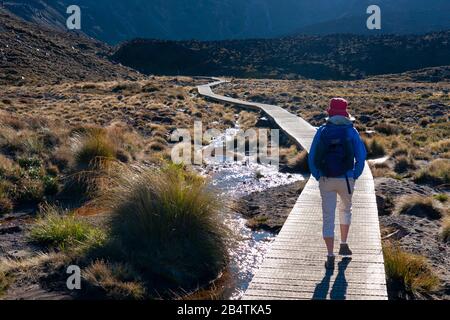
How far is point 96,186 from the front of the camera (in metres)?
12.5

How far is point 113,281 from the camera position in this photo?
7238 mm

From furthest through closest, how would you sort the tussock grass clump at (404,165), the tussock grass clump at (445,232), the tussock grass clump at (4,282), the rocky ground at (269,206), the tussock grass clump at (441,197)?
the tussock grass clump at (404,165) < the tussock grass clump at (441,197) < the rocky ground at (269,206) < the tussock grass clump at (445,232) < the tussock grass clump at (4,282)

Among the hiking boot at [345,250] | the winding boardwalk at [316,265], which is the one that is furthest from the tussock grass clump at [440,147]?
the hiking boot at [345,250]

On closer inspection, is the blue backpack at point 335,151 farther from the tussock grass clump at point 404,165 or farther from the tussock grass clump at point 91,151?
the tussock grass clump at point 404,165

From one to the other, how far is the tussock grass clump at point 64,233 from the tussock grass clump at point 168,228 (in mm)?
345

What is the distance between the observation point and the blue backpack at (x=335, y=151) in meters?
6.81

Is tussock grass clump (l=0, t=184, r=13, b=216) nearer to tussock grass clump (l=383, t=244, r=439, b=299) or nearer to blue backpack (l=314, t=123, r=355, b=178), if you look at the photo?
blue backpack (l=314, t=123, r=355, b=178)

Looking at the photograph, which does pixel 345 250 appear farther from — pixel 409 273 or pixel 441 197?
pixel 441 197

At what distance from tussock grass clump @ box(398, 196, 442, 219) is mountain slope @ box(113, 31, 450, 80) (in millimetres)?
75540

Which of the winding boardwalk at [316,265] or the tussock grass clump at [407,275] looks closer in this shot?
the winding boardwalk at [316,265]

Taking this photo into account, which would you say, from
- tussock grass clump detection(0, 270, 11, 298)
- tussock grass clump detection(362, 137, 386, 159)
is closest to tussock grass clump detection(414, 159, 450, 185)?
tussock grass clump detection(362, 137, 386, 159)

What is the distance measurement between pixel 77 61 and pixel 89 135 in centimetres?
6055

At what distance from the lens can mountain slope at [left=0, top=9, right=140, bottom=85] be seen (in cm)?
5588

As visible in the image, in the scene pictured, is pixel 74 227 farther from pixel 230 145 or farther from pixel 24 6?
pixel 24 6
